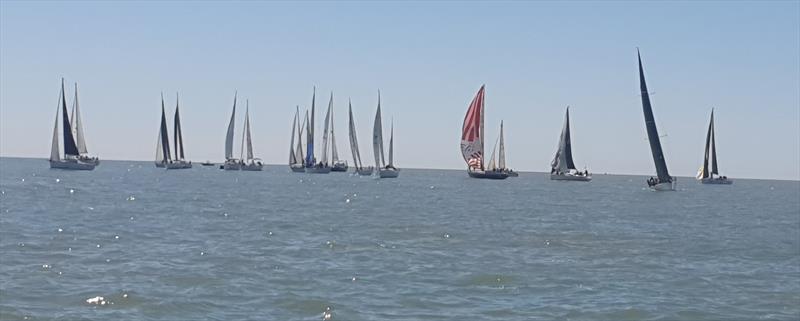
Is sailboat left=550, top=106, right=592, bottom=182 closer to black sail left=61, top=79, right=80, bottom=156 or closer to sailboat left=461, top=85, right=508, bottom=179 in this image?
sailboat left=461, top=85, right=508, bottom=179

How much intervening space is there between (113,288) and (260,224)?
2120 cm

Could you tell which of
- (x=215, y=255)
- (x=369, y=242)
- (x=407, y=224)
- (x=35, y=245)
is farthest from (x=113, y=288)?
(x=407, y=224)

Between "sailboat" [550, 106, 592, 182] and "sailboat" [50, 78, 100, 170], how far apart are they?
182 ft

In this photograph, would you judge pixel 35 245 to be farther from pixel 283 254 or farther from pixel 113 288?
pixel 113 288

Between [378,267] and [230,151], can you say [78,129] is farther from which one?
[378,267]

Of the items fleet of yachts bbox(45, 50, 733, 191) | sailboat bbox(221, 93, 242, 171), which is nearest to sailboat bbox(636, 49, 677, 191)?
fleet of yachts bbox(45, 50, 733, 191)

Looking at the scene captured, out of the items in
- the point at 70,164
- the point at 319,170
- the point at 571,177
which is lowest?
the point at 571,177

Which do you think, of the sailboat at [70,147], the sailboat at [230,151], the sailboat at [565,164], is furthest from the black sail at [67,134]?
the sailboat at [565,164]

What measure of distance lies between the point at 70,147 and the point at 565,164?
59640 millimetres

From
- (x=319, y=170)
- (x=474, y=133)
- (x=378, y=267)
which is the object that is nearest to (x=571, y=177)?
(x=474, y=133)

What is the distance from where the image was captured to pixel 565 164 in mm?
134250

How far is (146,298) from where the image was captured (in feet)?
67.8

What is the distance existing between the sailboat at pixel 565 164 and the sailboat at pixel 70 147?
55.5 metres

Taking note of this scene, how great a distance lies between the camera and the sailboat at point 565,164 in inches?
5037
